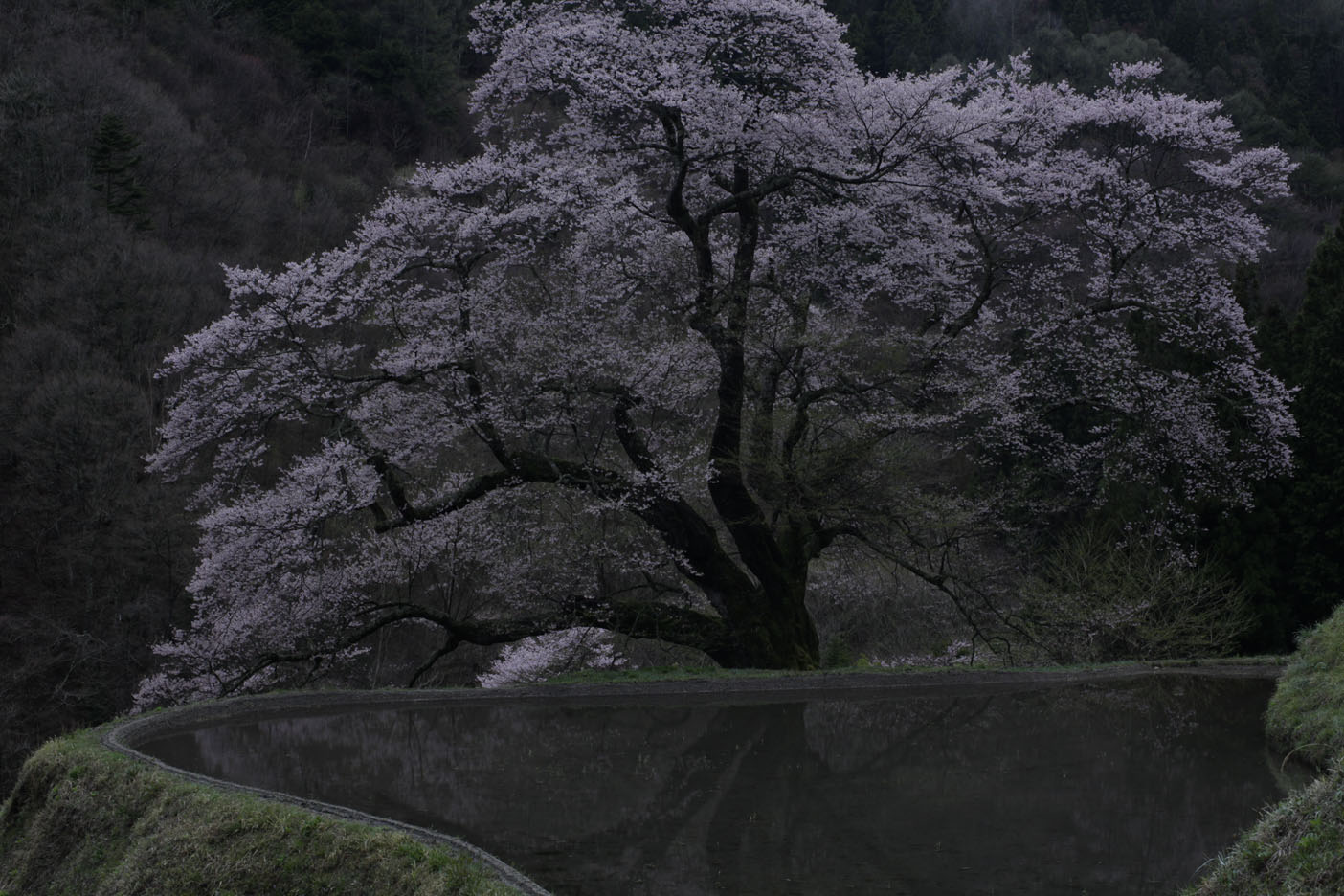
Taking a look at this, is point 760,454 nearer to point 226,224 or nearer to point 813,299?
point 813,299

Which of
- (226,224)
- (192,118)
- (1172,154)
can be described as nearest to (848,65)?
(1172,154)

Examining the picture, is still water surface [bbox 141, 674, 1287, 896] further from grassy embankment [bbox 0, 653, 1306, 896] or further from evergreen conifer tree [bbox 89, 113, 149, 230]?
evergreen conifer tree [bbox 89, 113, 149, 230]

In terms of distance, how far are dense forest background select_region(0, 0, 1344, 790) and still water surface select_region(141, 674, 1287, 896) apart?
9660 millimetres

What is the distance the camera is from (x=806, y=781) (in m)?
6.48

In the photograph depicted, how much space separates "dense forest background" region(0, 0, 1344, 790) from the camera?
17.7 metres

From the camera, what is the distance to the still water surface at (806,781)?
4.99m

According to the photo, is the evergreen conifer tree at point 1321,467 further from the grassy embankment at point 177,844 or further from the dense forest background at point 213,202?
the grassy embankment at point 177,844

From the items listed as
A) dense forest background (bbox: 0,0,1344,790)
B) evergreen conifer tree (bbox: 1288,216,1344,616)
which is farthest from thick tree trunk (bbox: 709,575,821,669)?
evergreen conifer tree (bbox: 1288,216,1344,616)

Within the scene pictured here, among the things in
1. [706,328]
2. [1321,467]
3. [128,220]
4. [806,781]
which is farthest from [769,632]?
[128,220]

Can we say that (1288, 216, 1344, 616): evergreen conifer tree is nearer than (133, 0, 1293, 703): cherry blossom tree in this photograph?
No

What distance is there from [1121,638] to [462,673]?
10014 mm

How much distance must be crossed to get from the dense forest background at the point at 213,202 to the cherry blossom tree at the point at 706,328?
4.96 meters

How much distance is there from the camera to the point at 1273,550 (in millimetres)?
16172

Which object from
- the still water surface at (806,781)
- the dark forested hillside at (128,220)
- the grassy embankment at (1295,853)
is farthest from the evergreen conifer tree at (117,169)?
the grassy embankment at (1295,853)
